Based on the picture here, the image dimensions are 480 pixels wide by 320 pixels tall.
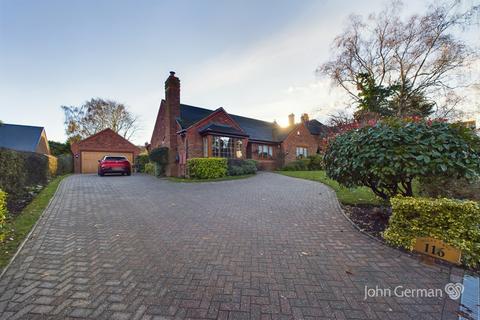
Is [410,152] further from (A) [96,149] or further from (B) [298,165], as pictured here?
(A) [96,149]

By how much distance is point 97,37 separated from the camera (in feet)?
29.4

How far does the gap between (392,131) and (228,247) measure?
13.1 feet

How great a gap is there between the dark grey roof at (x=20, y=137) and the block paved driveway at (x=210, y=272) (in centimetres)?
2712

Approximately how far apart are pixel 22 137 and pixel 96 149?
1075 centimetres

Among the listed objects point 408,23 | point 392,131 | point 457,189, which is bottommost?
point 457,189

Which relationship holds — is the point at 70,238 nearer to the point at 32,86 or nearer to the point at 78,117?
the point at 32,86

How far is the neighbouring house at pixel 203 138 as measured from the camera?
51.5ft

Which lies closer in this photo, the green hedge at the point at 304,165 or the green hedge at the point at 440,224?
the green hedge at the point at 440,224

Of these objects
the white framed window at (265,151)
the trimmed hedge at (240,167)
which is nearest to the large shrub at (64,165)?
the trimmed hedge at (240,167)

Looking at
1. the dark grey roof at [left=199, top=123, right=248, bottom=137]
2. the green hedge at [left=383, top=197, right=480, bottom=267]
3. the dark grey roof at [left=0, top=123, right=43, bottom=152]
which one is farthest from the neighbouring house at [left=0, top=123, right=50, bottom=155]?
the green hedge at [left=383, top=197, right=480, bottom=267]

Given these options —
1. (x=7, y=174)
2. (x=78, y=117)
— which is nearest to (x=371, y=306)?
(x=7, y=174)

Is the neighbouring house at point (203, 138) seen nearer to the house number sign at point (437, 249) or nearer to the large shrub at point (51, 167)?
the large shrub at point (51, 167)

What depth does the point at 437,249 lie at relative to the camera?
2953 millimetres

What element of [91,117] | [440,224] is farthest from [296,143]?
[91,117]
